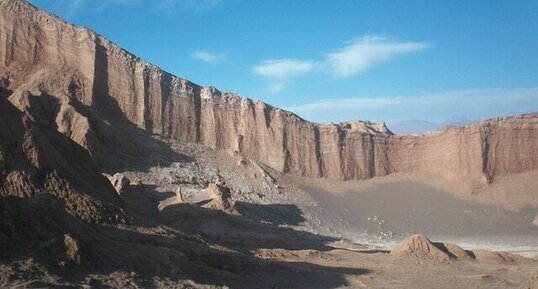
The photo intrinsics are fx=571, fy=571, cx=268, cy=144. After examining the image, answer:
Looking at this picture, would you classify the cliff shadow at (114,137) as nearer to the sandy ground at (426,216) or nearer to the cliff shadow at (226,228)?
the cliff shadow at (226,228)

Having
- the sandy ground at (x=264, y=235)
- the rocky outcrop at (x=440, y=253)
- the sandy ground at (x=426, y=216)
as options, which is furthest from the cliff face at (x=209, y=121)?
the rocky outcrop at (x=440, y=253)

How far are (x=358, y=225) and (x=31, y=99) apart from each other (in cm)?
2577

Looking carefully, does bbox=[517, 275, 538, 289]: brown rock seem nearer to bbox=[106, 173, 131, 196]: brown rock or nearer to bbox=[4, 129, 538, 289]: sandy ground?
bbox=[4, 129, 538, 289]: sandy ground

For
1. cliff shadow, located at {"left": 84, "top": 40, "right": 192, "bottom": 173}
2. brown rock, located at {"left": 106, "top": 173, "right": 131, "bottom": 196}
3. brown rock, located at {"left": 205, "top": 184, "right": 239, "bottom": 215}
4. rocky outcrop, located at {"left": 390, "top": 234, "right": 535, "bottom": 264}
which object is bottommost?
rocky outcrop, located at {"left": 390, "top": 234, "right": 535, "bottom": 264}

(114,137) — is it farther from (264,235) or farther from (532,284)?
(532,284)

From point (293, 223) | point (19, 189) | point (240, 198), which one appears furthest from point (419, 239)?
point (19, 189)

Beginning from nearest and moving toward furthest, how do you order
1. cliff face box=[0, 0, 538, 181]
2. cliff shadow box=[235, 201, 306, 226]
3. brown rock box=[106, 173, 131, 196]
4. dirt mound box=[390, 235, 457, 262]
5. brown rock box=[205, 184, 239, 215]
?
dirt mound box=[390, 235, 457, 262], brown rock box=[106, 173, 131, 196], brown rock box=[205, 184, 239, 215], cliff shadow box=[235, 201, 306, 226], cliff face box=[0, 0, 538, 181]

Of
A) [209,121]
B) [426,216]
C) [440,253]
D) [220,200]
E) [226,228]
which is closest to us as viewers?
[440,253]

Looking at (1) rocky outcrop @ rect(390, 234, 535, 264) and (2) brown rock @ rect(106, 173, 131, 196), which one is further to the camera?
(2) brown rock @ rect(106, 173, 131, 196)

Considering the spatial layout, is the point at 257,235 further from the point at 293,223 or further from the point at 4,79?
the point at 4,79

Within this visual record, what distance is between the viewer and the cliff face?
43.2 m

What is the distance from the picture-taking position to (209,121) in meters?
51.1

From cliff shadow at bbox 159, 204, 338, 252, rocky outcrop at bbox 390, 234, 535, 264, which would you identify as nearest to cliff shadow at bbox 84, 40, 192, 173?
cliff shadow at bbox 159, 204, 338, 252

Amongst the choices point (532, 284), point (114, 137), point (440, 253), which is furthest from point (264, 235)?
point (532, 284)
